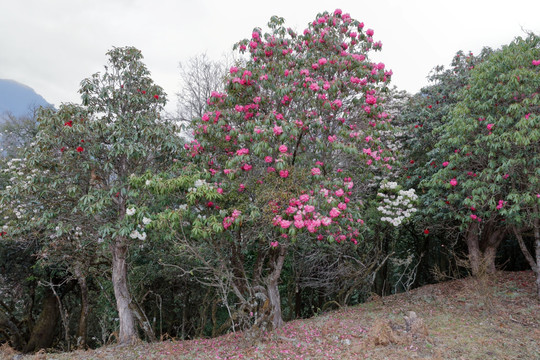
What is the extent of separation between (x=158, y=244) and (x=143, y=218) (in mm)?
3993

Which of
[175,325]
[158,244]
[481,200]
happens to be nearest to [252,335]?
[158,244]

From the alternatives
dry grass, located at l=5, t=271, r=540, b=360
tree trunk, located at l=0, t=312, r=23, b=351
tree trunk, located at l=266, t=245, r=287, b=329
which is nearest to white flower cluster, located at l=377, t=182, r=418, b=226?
dry grass, located at l=5, t=271, r=540, b=360

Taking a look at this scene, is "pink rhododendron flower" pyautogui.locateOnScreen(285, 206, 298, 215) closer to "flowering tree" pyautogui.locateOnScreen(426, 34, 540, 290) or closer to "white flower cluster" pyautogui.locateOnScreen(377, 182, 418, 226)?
"white flower cluster" pyautogui.locateOnScreen(377, 182, 418, 226)

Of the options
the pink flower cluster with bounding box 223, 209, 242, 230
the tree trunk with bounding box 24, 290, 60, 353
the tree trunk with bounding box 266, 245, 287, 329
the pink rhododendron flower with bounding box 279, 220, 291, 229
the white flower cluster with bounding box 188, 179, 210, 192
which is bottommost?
the tree trunk with bounding box 24, 290, 60, 353

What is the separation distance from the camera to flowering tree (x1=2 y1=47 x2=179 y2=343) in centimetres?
699

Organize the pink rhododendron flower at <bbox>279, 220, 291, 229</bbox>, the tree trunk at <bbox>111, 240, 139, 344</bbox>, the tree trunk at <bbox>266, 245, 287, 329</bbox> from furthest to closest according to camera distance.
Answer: the tree trunk at <bbox>111, 240, 139, 344</bbox> → the tree trunk at <bbox>266, 245, 287, 329</bbox> → the pink rhododendron flower at <bbox>279, 220, 291, 229</bbox>

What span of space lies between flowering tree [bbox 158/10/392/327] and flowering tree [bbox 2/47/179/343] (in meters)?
1.09

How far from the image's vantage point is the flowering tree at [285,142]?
6367mm

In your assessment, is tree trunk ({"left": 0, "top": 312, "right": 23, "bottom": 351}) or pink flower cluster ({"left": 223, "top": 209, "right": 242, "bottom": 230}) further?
tree trunk ({"left": 0, "top": 312, "right": 23, "bottom": 351})

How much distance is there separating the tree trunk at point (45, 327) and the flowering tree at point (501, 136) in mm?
12774

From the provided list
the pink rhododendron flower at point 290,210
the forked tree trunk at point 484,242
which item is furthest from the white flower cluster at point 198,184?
the forked tree trunk at point 484,242

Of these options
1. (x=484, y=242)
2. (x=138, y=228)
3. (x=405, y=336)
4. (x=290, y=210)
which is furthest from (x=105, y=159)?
(x=484, y=242)

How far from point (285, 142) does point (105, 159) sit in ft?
12.5

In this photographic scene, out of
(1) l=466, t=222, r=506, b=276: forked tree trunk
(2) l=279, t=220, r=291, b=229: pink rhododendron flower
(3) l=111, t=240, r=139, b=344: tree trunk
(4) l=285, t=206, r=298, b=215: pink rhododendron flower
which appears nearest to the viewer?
(2) l=279, t=220, r=291, b=229: pink rhododendron flower
